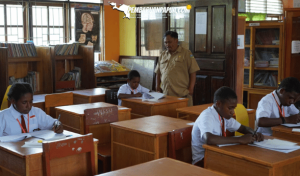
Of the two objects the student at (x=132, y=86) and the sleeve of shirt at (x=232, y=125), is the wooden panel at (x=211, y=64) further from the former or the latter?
the sleeve of shirt at (x=232, y=125)

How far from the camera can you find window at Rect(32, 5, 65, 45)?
20.4 ft

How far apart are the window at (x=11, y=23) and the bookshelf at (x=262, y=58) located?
12.9 feet

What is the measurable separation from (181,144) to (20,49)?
3.75 metres

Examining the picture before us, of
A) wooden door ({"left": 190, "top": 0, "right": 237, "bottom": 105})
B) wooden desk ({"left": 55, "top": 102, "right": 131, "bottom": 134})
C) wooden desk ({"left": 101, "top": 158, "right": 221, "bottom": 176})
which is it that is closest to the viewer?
wooden desk ({"left": 101, "top": 158, "right": 221, "bottom": 176})

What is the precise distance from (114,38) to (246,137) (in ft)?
17.6

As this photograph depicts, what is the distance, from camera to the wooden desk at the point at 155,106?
13.1ft

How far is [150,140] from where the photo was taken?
2.73 metres

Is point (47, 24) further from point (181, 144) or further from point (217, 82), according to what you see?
point (181, 144)

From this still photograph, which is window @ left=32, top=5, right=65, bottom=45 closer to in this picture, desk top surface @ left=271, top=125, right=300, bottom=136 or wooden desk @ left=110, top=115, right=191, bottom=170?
wooden desk @ left=110, top=115, right=191, bottom=170

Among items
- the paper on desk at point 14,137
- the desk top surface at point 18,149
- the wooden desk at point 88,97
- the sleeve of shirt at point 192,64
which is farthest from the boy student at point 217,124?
the wooden desk at point 88,97

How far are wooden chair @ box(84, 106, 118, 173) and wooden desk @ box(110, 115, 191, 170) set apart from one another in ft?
0.55

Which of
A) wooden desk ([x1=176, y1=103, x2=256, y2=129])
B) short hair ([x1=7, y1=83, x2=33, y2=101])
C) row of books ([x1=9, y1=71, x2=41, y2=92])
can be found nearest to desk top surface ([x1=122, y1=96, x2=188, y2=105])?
wooden desk ([x1=176, y1=103, x2=256, y2=129])

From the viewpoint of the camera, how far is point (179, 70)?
14.9 feet

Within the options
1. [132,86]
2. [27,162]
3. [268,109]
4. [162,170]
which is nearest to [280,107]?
[268,109]
